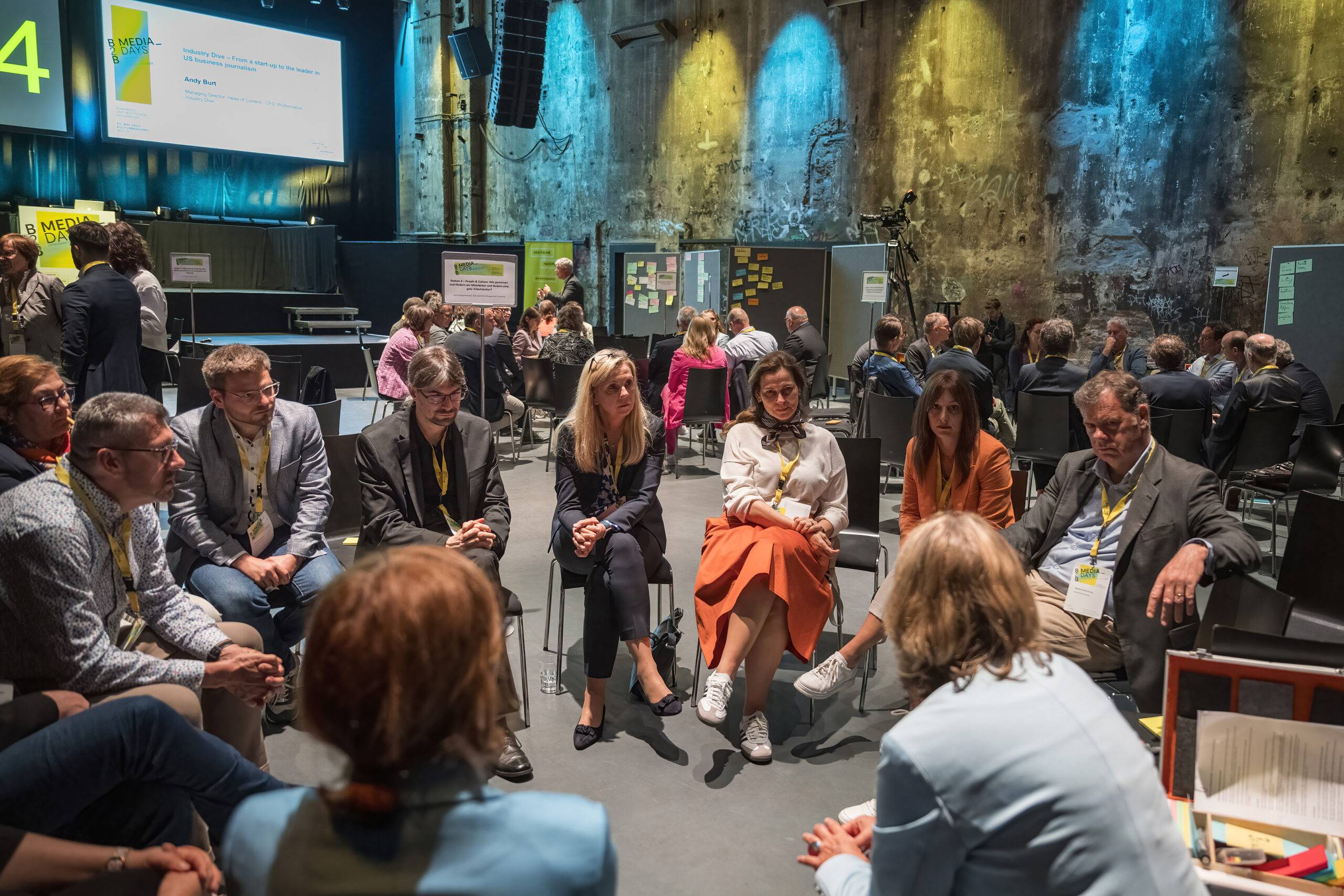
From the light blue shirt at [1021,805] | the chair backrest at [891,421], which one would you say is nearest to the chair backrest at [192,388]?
the chair backrest at [891,421]

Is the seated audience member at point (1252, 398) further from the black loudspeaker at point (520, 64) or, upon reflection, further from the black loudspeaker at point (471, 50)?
the black loudspeaker at point (471, 50)

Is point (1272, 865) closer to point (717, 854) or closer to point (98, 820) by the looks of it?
point (717, 854)

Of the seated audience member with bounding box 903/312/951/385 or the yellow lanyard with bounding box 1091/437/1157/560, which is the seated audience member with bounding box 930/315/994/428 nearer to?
the seated audience member with bounding box 903/312/951/385

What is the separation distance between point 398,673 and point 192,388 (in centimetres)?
486

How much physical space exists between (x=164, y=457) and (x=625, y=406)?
159cm

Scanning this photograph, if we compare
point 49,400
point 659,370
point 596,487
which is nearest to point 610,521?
point 596,487

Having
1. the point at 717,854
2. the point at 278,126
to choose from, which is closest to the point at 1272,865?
the point at 717,854

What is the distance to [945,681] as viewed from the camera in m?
1.44

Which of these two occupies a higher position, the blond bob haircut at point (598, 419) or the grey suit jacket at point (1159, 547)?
the blond bob haircut at point (598, 419)

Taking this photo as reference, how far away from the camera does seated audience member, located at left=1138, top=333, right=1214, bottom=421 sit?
5645 millimetres

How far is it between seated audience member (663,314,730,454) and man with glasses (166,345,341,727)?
437 centimetres

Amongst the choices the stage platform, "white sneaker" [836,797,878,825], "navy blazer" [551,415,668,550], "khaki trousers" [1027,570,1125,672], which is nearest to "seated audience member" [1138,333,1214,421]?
"khaki trousers" [1027,570,1125,672]

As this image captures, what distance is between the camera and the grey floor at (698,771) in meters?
2.50

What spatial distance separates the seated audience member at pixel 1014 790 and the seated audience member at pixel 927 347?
225 inches
